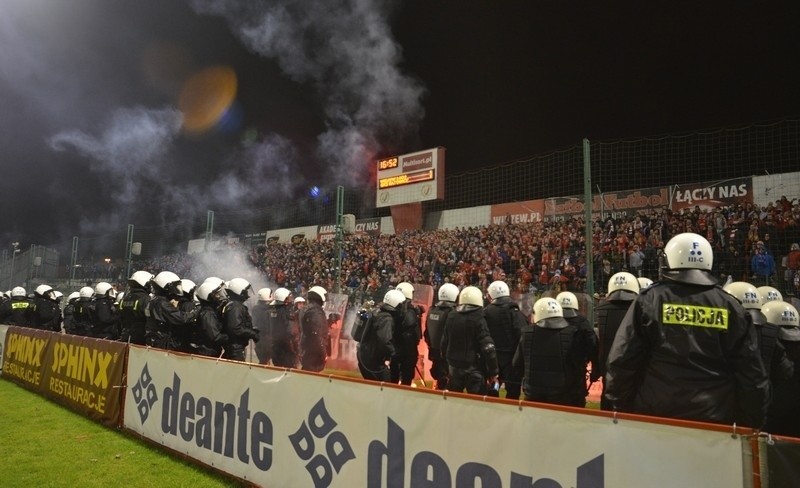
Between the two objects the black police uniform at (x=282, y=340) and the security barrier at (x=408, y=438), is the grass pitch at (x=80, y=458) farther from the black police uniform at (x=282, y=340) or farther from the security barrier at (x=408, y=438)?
the black police uniform at (x=282, y=340)

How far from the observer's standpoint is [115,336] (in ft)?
36.7

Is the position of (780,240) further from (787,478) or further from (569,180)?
(787,478)

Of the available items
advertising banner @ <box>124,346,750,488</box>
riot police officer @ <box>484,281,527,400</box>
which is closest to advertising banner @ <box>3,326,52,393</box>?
advertising banner @ <box>124,346,750,488</box>

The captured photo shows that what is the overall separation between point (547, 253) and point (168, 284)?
918cm

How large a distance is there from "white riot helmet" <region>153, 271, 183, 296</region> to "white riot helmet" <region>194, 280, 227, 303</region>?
445 mm

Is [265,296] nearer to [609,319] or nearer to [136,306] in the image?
[136,306]

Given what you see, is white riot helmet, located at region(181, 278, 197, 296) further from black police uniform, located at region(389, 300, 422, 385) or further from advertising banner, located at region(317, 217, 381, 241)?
advertising banner, located at region(317, 217, 381, 241)

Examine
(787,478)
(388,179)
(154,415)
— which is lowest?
(154,415)

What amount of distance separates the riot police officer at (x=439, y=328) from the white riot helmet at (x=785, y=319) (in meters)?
3.78

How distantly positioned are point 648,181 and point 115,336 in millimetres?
14617

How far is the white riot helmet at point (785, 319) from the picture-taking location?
4453 millimetres

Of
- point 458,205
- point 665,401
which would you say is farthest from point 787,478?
point 458,205

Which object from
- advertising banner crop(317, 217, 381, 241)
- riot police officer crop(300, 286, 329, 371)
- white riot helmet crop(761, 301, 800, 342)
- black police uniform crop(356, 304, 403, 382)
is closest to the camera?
white riot helmet crop(761, 301, 800, 342)

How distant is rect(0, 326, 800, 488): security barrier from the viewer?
7.11ft
